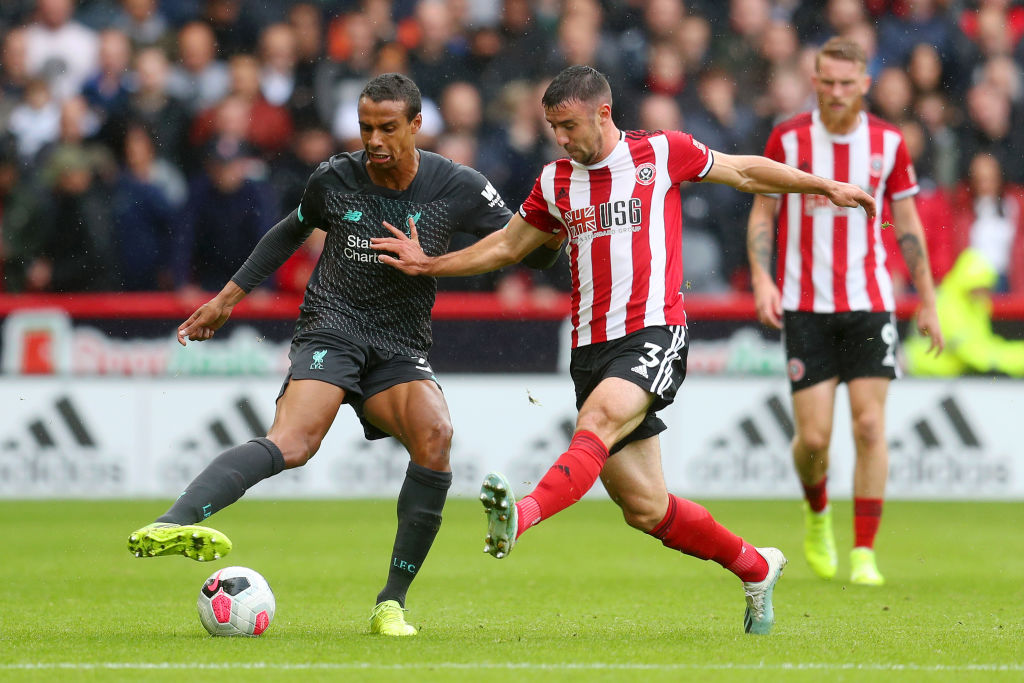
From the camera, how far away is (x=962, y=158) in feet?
41.7

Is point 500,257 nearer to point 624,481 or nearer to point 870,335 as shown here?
point 624,481

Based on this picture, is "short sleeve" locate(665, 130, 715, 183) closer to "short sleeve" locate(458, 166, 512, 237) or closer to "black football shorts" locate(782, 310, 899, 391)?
"short sleeve" locate(458, 166, 512, 237)

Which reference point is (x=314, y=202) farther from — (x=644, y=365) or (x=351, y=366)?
(x=644, y=365)

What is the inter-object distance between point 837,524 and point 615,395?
5.04 meters

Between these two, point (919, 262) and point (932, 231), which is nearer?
point (919, 262)

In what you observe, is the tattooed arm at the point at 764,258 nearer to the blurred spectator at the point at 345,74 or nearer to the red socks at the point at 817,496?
the red socks at the point at 817,496

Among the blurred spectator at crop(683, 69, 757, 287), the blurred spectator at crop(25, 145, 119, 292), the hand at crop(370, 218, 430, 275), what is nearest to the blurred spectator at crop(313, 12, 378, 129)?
the blurred spectator at crop(25, 145, 119, 292)

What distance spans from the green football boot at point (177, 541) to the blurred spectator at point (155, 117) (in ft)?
26.0

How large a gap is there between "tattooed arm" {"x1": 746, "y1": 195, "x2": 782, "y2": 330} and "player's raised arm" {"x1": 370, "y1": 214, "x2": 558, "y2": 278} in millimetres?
2029

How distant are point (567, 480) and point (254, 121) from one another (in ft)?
26.6

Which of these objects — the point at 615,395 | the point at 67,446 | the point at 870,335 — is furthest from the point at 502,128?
the point at 615,395

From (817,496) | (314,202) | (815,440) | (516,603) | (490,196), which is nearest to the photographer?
(314,202)

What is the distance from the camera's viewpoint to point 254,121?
40.5ft

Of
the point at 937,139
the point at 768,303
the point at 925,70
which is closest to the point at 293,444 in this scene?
the point at 768,303
